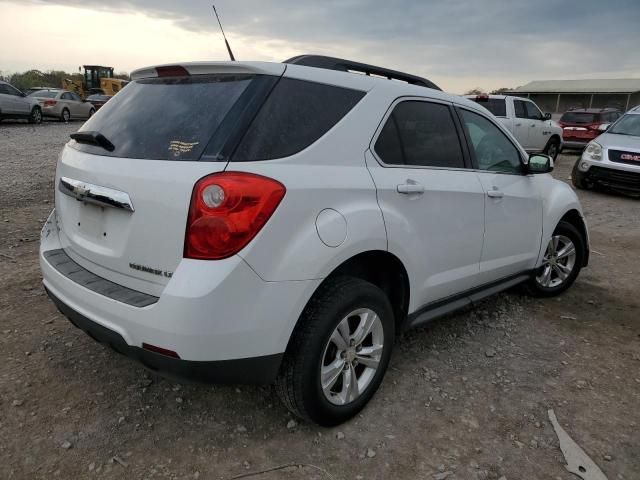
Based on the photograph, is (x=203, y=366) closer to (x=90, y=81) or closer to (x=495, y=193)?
(x=495, y=193)

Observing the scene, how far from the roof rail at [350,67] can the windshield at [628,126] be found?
884 cm

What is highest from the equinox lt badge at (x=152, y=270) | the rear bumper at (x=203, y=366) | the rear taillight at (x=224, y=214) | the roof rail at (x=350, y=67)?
the roof rail at (x=350, y=67)

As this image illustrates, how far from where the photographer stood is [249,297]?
206 cm

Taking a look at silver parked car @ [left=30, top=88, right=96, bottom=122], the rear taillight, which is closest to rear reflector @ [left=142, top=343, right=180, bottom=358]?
the rear taillight

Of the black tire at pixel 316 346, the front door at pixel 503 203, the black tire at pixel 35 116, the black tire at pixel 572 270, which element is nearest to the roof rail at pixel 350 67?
the front door at pixel 503 203

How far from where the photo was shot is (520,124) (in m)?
13.8

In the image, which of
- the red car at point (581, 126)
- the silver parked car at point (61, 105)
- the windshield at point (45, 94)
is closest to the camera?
the red car at point (581, 126)

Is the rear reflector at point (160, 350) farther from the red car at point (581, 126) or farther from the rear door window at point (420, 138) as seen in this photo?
the red car at point (581, 126)

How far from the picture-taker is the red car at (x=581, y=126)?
1680 cm

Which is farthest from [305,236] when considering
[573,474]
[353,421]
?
[573,474]

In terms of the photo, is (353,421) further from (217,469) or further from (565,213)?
(565,213)

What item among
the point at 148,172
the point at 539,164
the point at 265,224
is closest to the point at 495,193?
the point at 539,164

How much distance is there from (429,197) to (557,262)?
2.22 meters

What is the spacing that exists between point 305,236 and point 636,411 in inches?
84.7
